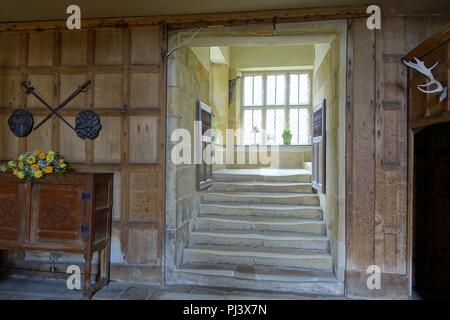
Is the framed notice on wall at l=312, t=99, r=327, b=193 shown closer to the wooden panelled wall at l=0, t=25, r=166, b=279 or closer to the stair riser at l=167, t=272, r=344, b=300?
the stair riser at l=167, t=272, r=344, b=300

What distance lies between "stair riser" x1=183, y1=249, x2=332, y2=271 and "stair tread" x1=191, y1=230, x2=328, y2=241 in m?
0.27

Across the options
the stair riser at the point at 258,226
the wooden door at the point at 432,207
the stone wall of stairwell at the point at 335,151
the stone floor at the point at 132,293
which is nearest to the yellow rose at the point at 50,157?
the stone floor at the point at 132,293

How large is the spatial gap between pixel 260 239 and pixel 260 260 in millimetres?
258

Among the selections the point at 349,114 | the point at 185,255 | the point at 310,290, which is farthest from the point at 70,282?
the point at 349,114

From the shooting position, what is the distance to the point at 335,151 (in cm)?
321

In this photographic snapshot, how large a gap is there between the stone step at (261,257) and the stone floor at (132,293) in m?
0.35

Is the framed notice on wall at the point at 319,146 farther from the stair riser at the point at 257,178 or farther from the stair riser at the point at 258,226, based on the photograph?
the stair riser at the point at 257,178

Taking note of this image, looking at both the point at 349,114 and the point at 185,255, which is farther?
the point at 185,255

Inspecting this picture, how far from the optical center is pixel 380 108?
9.61ft

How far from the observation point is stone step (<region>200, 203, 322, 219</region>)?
12.8 feet

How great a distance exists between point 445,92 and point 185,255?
8.91 feet

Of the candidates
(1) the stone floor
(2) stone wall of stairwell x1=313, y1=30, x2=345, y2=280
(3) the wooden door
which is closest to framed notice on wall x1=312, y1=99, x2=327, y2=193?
(2) stone wall of stairwell x1=313, y1=30, x2=345, y2=280

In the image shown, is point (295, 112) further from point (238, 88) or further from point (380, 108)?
point (380, 108)
